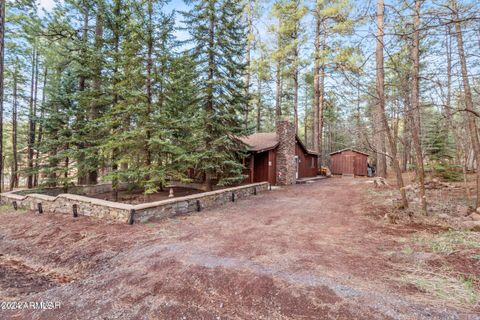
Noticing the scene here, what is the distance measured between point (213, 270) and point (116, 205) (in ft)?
12.1

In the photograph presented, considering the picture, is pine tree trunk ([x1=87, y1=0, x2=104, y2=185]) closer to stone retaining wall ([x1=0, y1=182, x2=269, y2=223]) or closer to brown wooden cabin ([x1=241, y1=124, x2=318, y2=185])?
stone retaining wall ([x1=0, y1=182, x2=269, y2=223])

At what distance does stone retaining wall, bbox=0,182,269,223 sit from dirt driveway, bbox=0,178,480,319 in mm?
308

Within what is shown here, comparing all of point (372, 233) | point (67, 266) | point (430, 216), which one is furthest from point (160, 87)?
point (430, 216)

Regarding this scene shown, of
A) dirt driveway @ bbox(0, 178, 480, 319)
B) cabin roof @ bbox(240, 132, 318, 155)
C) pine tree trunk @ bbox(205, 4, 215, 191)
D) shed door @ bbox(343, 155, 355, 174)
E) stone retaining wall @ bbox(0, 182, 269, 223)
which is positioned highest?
pine tree trunk @ bbox(205, 4, 215, 191)

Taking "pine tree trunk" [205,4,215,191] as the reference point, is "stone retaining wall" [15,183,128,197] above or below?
below

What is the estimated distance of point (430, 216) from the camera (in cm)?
540

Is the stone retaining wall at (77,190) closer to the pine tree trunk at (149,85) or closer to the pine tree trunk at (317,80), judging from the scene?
the pine tree trunk at (149,85)

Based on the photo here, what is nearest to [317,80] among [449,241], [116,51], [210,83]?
[210,83]

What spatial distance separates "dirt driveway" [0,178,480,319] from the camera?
2291 millimetres

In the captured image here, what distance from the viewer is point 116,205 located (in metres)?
5.47

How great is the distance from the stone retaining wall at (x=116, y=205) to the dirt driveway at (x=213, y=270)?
31 cm

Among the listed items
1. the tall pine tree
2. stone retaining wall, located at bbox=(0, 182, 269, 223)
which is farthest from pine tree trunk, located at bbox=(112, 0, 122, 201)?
the tall pine tree

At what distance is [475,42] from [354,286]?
5.33m

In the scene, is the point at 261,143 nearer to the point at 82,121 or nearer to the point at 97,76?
the point at 97,76
